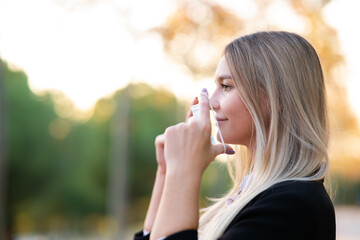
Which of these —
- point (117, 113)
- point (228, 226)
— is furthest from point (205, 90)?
point (117, 113)

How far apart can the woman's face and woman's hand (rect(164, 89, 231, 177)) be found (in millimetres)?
250

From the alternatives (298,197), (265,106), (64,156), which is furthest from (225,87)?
(64,156)

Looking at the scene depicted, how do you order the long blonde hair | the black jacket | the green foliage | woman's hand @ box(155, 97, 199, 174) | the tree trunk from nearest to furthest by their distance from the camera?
the black jacket, the long blonde hair, woman's hand @ box(155, 97, 199, 174), the tree trunk, the green foliage

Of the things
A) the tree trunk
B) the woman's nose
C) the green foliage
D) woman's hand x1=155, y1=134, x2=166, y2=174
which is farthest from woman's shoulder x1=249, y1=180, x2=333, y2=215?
the green foliage

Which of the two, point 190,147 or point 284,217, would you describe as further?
point 190,147

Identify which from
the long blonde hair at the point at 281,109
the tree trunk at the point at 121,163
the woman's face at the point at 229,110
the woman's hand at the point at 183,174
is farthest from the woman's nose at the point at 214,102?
the tree trunk at the point at 121,163

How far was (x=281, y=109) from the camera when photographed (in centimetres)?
206

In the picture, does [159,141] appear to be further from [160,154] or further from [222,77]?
[222,77]

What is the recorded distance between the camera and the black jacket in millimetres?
1688

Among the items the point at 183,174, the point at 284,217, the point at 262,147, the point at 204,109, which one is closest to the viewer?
the point at 284,217

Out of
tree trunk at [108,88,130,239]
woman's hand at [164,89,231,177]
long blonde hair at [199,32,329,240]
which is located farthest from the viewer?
tree trunk at [108,88,130,239]

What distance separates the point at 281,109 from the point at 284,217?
53 centimetres

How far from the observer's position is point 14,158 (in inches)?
896

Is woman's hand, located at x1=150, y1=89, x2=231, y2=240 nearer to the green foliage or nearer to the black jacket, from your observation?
the black jacket
